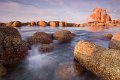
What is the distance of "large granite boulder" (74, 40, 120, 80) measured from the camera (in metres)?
6.44

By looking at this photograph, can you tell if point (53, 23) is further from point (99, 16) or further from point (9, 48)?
point (99, 16)

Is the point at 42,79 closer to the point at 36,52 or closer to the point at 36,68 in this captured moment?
the point at 36,68

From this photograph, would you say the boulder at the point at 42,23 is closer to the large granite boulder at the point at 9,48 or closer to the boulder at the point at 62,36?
the boulder at the point at 62,36

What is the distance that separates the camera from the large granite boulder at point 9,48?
28.8ft

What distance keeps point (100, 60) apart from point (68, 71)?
5.51 feet

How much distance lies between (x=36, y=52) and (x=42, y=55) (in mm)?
735

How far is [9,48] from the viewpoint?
8914 mm

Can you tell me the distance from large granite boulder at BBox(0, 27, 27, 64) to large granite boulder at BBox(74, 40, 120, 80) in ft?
11.1

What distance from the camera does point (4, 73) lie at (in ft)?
25.1

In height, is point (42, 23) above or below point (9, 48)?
above

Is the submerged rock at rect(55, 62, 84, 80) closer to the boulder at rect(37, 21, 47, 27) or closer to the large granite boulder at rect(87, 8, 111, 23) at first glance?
the boulder at rect(37, 21, 47, 27)

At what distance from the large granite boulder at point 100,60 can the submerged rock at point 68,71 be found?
0.34 meters

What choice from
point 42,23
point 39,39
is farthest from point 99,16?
point 39,39

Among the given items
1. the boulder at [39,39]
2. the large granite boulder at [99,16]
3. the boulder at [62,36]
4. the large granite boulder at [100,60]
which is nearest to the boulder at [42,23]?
the boulder at [62,36]
